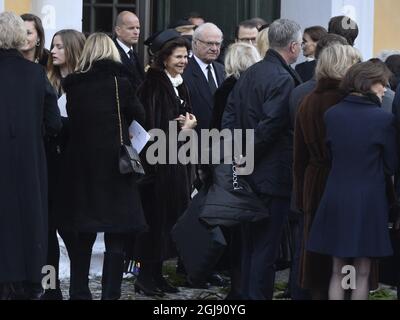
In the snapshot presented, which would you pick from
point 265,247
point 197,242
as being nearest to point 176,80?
point 197,242

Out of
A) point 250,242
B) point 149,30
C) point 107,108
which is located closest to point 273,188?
point 250,242

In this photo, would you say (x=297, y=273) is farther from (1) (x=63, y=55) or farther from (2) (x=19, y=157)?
(1) (x=63, y=55)

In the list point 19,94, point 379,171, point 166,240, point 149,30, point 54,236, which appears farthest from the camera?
point 149,30

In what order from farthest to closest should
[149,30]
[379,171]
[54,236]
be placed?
[149,30]
[54,236]
[379,171]

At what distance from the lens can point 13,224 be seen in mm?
9703

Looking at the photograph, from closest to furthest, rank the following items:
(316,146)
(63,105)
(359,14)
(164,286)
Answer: (316,146) < (63,105) < (164,286) < (359,14)

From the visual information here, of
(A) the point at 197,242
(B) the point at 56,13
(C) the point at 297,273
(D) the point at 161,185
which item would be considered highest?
(B) the point at 56,13

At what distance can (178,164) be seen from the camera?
11008 millimetres

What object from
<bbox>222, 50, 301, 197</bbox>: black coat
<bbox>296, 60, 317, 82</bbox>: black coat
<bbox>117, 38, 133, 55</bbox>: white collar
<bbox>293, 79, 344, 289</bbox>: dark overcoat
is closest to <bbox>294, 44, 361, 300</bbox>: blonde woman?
<bbox>293, 79, 344, 289</bbox>: dark overcoat

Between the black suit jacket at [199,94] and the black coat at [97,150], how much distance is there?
56.8 inches

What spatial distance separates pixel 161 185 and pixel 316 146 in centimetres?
186

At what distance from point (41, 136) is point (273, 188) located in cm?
150
